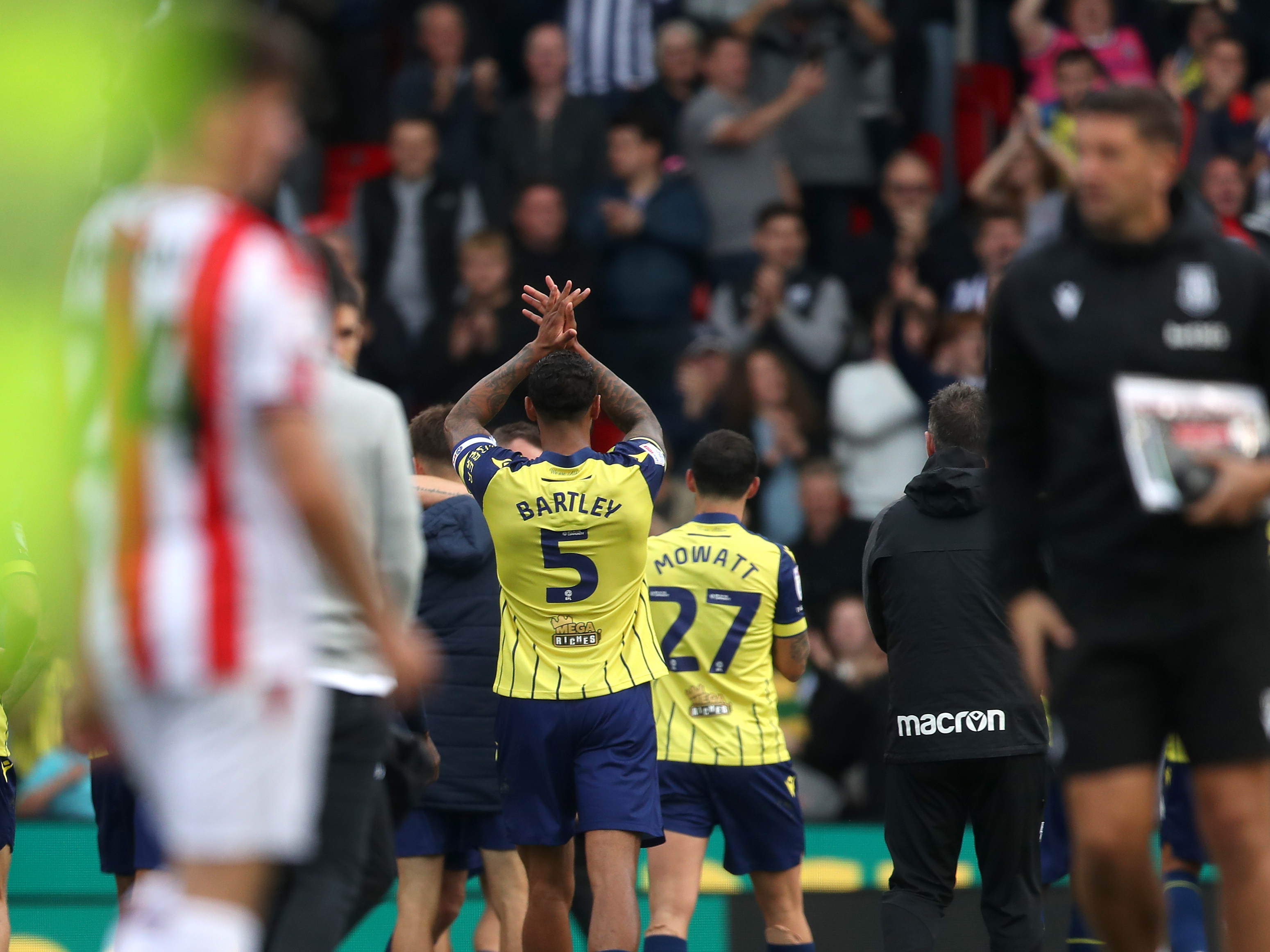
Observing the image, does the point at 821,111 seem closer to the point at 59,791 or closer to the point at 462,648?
the point at 462,648

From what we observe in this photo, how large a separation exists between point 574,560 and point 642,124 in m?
6.82

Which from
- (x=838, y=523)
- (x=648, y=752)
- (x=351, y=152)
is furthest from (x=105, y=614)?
(x=351, y=152)

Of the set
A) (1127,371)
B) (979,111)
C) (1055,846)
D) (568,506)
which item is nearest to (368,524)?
(1127,371)

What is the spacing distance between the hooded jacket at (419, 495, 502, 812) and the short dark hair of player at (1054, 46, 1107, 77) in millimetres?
7167

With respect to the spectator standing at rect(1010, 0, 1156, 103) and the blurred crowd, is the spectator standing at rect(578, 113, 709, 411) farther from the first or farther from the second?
the spectator standing at rect(1010, 0, 1156, 103)

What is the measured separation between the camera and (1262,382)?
15.3 ft

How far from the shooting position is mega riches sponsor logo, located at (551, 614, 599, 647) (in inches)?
279

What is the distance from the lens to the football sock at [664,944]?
7496 mm

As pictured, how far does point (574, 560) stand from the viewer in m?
7.09

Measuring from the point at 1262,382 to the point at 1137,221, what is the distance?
523 mm

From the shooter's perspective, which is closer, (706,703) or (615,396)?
(615,396)

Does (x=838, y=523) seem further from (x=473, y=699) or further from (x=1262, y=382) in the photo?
(x=1262, y=382)

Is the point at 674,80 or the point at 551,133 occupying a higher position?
the point at 674,80

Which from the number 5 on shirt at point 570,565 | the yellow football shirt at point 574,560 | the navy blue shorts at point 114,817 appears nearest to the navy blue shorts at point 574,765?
the yellow football shirt at point 574,560
